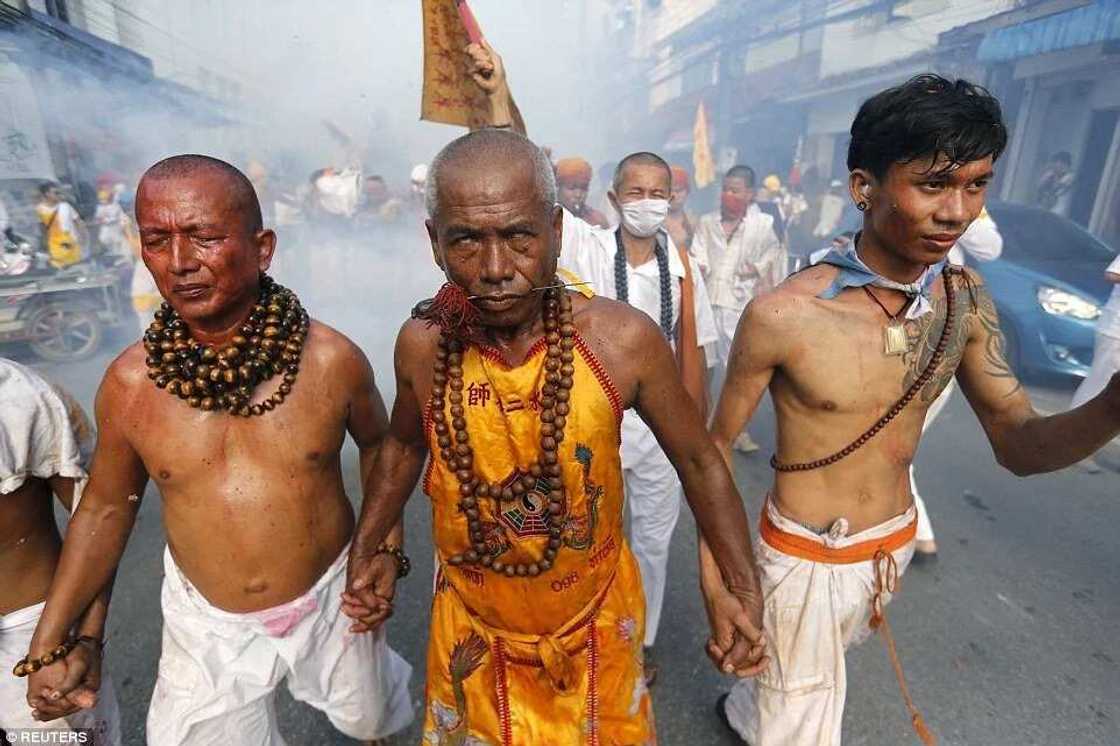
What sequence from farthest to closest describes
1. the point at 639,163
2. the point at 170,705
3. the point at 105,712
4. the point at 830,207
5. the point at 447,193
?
the point at 830,207 < the point at 639,163 < the point at 105,712 < the point at 170,705 < the point at 447,193

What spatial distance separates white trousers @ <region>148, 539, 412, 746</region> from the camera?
196 centimetres

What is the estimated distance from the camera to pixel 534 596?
1722 millimetres

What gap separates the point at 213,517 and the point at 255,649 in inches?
17.8

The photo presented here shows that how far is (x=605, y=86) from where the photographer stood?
37.5 meters

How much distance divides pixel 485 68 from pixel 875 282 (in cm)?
165

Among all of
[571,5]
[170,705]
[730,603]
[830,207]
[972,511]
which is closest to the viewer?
[730,603]

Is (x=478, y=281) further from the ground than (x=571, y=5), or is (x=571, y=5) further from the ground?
(x=571, y=5)

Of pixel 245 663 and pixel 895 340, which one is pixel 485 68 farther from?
pixel 245 663

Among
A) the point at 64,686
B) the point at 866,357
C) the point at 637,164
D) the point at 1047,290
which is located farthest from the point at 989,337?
the point at 1047,290

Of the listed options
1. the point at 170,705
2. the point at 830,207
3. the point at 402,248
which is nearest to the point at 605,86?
the point at 830,207

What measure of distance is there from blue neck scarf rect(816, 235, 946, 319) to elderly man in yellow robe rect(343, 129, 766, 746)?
2.09 feet

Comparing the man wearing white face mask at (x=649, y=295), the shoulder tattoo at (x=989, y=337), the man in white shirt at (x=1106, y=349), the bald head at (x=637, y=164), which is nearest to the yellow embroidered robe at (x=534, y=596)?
the man wearing white face mask at (x=649, y=295)

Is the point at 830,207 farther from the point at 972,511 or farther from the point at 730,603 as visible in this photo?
the point at 730,603

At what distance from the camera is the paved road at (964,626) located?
2.67 m
